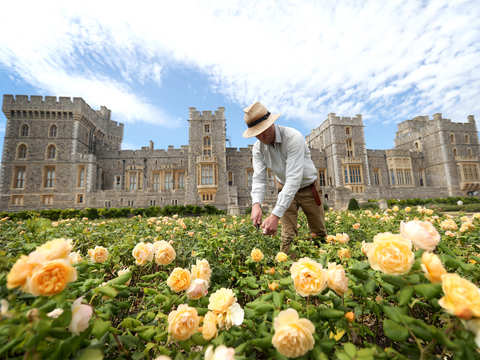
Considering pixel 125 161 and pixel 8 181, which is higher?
pixel 125 161

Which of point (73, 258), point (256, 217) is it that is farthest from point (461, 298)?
point (256, 217)

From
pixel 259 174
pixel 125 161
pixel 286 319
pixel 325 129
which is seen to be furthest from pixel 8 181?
pixel 325 129

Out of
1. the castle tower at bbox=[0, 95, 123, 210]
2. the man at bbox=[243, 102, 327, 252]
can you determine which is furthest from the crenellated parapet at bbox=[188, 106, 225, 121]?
the man at bbox=[243, 102, 327, 252]

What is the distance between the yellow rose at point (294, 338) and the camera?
679mm

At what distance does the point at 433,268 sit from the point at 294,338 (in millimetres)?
502

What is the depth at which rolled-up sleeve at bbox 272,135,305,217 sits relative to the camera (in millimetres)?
2303

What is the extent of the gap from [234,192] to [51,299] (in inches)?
803

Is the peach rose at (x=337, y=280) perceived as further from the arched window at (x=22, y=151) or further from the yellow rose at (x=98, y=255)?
the arched window at (x=22, y=151)

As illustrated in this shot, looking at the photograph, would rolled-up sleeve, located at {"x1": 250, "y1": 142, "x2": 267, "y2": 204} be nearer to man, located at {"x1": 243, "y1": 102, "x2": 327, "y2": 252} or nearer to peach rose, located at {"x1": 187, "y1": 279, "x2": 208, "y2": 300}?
man, located at {"x1": 243, "y1": 102, "x2": 327, "y2": 252}

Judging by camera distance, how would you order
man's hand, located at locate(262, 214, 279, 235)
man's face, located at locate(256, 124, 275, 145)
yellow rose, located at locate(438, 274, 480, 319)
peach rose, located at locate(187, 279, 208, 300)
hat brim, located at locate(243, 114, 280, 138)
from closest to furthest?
yellow rose, located at locate(438, 274, 480, 319), peach rose, located at locate(187, 279, 208, 300), man's hand, located at locate(262, 214, 279, 235), hat brim, located at locate(243, 114, 280, 138), man's face, located at locate(256, 124, 275, 145)

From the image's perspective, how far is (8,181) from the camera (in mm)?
21125

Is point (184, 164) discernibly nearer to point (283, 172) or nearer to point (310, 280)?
point (283, 172)

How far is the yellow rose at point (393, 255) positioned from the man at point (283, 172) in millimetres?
1275

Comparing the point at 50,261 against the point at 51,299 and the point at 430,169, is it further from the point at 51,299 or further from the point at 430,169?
the point at 430,169
